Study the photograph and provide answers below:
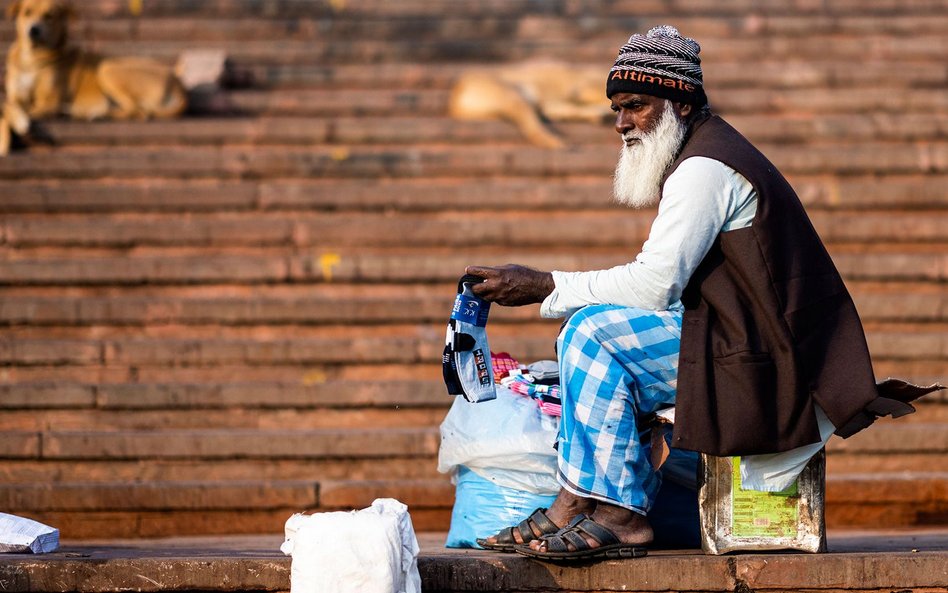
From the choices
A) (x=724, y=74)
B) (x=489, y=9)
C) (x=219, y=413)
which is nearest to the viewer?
(x=219, y=413)

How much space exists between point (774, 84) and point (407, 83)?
111 inches

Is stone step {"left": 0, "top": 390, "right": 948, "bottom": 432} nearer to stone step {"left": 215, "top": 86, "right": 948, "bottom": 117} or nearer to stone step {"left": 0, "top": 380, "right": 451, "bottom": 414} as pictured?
stone step {"left": 0, "top": 380, "right": 451, "bottom": 414}

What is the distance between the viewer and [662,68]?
3602mm

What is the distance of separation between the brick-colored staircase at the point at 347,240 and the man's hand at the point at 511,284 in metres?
2.62

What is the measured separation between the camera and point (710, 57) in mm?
10164

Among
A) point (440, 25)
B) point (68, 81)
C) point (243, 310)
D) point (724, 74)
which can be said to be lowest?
point (243, 310)

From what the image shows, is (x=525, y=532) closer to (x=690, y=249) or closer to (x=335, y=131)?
(x=690, y=249)

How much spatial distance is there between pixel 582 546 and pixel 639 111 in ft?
4.09

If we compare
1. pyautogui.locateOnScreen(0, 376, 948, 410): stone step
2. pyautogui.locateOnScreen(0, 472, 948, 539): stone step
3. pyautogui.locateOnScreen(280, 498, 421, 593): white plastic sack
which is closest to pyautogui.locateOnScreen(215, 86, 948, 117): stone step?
pyautogui.locateOnScreen(0, 376, 948, 410): stone step

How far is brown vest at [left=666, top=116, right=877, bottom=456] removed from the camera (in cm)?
344

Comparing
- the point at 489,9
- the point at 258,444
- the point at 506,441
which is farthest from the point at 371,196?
the point at 506,441

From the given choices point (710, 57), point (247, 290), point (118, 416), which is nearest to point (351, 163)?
point (247, 290)

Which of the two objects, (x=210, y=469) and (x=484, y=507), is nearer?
(x=484, y=507)

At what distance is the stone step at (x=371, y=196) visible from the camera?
8125 mm
